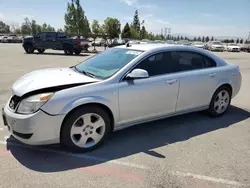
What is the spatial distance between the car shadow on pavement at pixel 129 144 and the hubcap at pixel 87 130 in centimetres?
16

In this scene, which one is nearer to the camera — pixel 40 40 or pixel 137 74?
pixel 137 74

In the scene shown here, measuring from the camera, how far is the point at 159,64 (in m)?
4.03

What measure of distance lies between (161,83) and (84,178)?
6.27ft

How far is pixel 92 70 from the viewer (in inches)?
154

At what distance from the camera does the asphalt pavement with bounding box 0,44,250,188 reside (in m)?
2.77

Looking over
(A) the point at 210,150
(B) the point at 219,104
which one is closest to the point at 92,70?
(A) the point at 210,150

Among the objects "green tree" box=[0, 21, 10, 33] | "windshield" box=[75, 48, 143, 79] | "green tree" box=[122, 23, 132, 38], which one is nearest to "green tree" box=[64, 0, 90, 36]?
"green tree" box=[122, 23, 132, 38]

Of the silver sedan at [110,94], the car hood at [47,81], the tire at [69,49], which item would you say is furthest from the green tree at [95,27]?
the car hood at [47,81]

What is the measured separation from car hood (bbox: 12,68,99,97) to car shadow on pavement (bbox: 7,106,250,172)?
0.87 metres

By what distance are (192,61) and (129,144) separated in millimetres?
2002

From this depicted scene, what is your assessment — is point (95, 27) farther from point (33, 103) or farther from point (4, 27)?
point (4, 27)

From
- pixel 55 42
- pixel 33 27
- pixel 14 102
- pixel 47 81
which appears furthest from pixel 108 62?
pixel 33 27

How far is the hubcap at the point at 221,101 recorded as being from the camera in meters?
4.89

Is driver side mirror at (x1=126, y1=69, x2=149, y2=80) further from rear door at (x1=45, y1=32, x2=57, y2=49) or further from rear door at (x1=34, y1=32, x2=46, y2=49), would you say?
rear door at (x1=34, y1=32, x2=46, y2=49)
